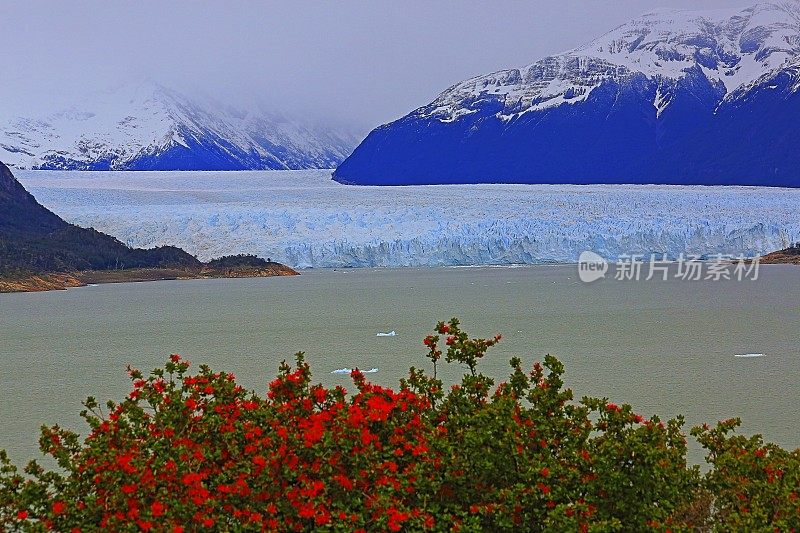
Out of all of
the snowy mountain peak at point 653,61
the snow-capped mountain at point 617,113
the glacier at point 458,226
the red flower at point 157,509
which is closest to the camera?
the red flower at point 157,509

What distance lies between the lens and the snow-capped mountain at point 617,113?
62031mm

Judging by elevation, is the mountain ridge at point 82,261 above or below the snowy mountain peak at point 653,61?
below

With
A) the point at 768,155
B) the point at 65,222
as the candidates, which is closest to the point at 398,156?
the point at 768,155

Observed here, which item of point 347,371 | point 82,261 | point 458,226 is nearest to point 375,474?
point 347,371

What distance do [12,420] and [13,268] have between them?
27178mm

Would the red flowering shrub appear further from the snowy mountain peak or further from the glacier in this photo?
the snowy mountain peak

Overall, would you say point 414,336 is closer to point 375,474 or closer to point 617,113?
point 375,474

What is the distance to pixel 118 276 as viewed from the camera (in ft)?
131

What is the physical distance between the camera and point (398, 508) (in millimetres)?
4445

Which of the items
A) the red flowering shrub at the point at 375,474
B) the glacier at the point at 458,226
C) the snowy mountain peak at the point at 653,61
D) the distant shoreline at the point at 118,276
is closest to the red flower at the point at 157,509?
the red flowering shrub at the point at 375,474

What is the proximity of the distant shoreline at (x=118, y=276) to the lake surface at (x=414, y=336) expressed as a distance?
0.56m

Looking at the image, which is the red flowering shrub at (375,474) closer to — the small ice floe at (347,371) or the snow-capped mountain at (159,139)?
the small ice floe at (347,371)

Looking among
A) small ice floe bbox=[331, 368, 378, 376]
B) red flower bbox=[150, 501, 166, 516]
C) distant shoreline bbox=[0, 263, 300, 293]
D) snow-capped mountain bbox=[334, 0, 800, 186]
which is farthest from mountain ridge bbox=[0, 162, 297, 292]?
red flower bbox=[150, 501, 166, 516]

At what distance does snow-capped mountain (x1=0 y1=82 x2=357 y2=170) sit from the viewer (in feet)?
464
